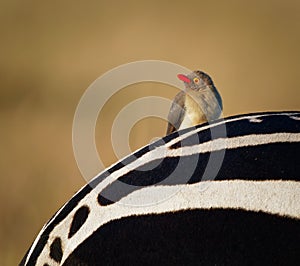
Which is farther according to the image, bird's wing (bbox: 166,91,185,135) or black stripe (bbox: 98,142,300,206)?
bird's wing (bbox: 166,91,185,135)

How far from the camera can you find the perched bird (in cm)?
215

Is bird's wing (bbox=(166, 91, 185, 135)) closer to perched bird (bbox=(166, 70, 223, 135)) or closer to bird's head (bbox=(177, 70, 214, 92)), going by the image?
perched bird (bbox=(166, 70, 223, 135))

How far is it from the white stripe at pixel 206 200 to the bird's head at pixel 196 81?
63.4 inches

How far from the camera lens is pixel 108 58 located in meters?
4.11

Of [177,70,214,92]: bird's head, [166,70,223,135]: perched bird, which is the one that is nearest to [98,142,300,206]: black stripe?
[166,70,223,135]: perched bird

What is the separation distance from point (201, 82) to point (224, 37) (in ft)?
5.56

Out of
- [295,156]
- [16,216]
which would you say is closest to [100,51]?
[16,216]

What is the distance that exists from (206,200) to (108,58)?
338 cm

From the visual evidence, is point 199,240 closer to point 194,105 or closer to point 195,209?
point 195,209

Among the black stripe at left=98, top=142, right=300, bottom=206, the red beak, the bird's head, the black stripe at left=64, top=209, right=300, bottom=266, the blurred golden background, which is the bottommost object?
the blurred golden background

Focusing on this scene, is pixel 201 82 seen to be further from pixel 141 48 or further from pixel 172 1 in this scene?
pixel 172 1

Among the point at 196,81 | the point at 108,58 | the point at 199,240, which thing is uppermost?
the point at 199,240

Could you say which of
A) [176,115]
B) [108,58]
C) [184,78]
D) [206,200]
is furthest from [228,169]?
[108,58]

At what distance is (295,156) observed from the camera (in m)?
0.80
